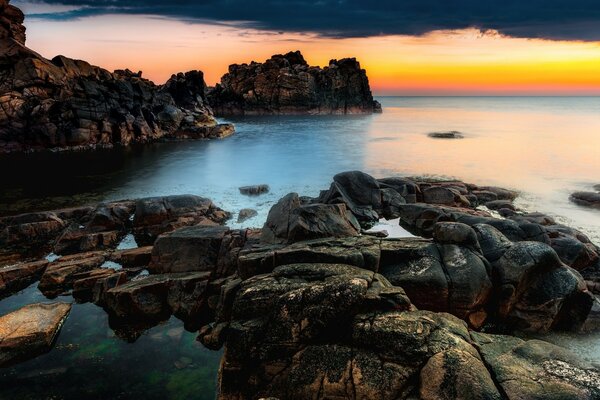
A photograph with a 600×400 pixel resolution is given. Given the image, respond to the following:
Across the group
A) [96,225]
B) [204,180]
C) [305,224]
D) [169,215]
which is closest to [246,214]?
[169,215]

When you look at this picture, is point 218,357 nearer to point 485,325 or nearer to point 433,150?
point 485,325

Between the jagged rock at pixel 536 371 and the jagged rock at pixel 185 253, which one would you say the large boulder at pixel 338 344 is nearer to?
the jagged rock at pixel 536 371

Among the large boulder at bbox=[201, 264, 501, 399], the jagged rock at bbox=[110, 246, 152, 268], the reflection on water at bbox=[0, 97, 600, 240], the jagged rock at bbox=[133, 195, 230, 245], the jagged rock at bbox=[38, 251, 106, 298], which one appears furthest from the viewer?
the reflection on water at bbox=[0, 97, 600, 240]

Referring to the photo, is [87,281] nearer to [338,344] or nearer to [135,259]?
[135,259]

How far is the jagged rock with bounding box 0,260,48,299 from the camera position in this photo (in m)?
14.3

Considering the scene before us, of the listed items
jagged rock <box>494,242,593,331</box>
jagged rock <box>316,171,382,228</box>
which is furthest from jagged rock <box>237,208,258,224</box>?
jagged rock <box>494,242,593,331</box>

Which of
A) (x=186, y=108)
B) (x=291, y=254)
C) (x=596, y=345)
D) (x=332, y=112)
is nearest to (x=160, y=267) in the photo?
(x=291, y=254)

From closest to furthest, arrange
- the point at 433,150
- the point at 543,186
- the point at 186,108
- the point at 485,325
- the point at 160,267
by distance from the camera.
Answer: the point at 485,325 < the point at 160,267 < the point at 543,186 < the point at 433,150 < the point at 186,108

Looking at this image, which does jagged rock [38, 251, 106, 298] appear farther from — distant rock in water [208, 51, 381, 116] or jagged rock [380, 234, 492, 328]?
distant rock in water [208, 51, 381, 116]

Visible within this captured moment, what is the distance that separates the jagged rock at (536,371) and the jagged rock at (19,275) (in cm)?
A: 1575

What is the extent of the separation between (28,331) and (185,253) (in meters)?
5.41

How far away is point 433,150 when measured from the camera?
54.5 m

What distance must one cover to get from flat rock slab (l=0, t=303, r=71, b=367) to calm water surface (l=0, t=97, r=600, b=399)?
15.1 inches

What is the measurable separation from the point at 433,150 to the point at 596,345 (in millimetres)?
46935
